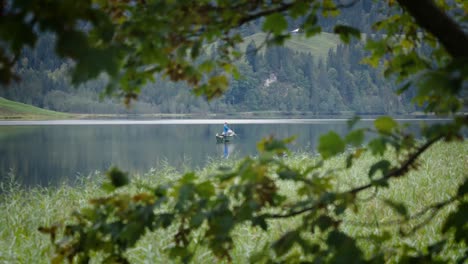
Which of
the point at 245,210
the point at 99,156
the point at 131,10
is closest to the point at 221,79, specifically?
the point at 131,10

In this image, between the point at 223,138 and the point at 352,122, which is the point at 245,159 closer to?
the point at 352,122

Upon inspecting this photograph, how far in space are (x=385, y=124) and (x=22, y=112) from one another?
108 metres

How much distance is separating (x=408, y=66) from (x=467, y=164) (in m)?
7.93

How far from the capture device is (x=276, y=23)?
1.56 metres

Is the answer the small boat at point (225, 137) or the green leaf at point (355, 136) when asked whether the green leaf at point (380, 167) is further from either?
the small boat at point (225, 137)

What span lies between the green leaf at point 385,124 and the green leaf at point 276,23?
49 centimetres

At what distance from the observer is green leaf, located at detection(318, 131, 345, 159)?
1.25 meters

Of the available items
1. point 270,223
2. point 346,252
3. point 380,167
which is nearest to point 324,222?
point 346,252

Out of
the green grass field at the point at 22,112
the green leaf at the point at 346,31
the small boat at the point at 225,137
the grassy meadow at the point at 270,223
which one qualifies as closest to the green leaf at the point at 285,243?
the grassy meadow at the point at 270,223

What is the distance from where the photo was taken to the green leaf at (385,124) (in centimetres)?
133

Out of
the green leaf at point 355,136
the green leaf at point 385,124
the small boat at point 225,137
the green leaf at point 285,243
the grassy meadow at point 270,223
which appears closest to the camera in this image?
the green leaf at point 355,136

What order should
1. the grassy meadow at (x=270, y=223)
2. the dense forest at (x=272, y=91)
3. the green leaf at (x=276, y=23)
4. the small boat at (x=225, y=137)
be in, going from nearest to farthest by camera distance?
the green leaf at (x=276, y=23) → the grassy meadow at (x=270, y=223) → the small boat at (x=225, y=137) → the dense forest at (x=272, y=91)

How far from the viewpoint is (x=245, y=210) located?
158 cm

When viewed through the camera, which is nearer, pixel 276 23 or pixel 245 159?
pixel 245 159
